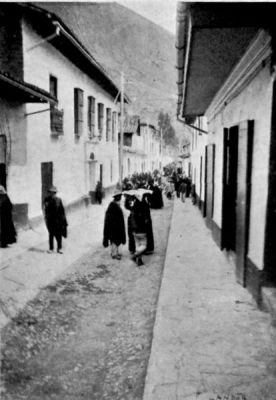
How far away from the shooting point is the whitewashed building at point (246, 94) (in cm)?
398

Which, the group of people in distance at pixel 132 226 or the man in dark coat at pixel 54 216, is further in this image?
the man in dark coat at pixel 54 216

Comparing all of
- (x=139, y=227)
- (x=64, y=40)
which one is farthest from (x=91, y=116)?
(x=139, y=227)

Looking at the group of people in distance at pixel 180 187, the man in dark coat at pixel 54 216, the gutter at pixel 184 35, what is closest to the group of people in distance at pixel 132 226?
the man in dark coat at pixel 54 216

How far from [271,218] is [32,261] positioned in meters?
5.04

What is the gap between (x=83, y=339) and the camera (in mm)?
4617

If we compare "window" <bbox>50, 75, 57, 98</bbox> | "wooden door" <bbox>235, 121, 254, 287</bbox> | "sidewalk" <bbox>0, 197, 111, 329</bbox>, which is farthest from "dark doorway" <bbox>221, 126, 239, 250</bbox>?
"window" <bbox>50, 75, 57, 98</bbox>

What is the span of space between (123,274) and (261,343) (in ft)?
11.9

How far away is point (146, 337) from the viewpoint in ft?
15.3

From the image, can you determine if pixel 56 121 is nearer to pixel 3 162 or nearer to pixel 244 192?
pixel 3 162

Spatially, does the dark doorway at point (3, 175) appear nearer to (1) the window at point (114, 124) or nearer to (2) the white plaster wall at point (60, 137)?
(2) the white plaster wall at point (60, 137)

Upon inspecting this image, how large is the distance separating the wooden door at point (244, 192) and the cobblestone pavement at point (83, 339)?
4.58 ft

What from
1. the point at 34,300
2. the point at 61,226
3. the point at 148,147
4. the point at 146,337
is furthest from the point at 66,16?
the point at 148,147

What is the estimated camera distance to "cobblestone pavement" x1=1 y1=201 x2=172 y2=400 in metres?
3.64

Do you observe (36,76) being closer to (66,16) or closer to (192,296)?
(66,16)
